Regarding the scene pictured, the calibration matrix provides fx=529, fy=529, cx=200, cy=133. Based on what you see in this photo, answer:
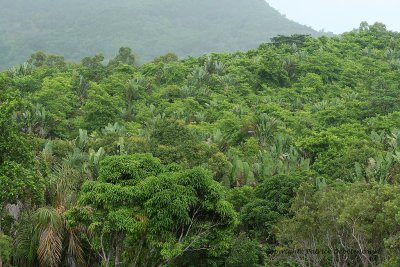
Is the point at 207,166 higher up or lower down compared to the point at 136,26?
higher up

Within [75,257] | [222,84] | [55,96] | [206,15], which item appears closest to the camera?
[75,257]

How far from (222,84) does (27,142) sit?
31.0 meters

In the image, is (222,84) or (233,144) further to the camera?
(222,84)

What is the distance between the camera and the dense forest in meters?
12.4

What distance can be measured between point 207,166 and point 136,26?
131m

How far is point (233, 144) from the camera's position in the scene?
3098cm

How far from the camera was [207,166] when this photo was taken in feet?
73.0

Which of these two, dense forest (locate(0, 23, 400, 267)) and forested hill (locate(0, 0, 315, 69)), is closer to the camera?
dense forest (locate(0, 23, 400, 267))

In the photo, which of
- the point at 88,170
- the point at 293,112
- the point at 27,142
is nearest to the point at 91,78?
the point at 293,112

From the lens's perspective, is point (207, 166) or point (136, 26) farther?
point (136, 26)

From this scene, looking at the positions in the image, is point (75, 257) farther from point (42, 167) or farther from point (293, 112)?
point (293, 112)

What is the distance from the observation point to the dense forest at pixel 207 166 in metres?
12.4

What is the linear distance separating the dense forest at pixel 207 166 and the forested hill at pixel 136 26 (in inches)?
2978

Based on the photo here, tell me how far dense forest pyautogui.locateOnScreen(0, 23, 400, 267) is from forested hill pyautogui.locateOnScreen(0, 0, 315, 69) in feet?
248
